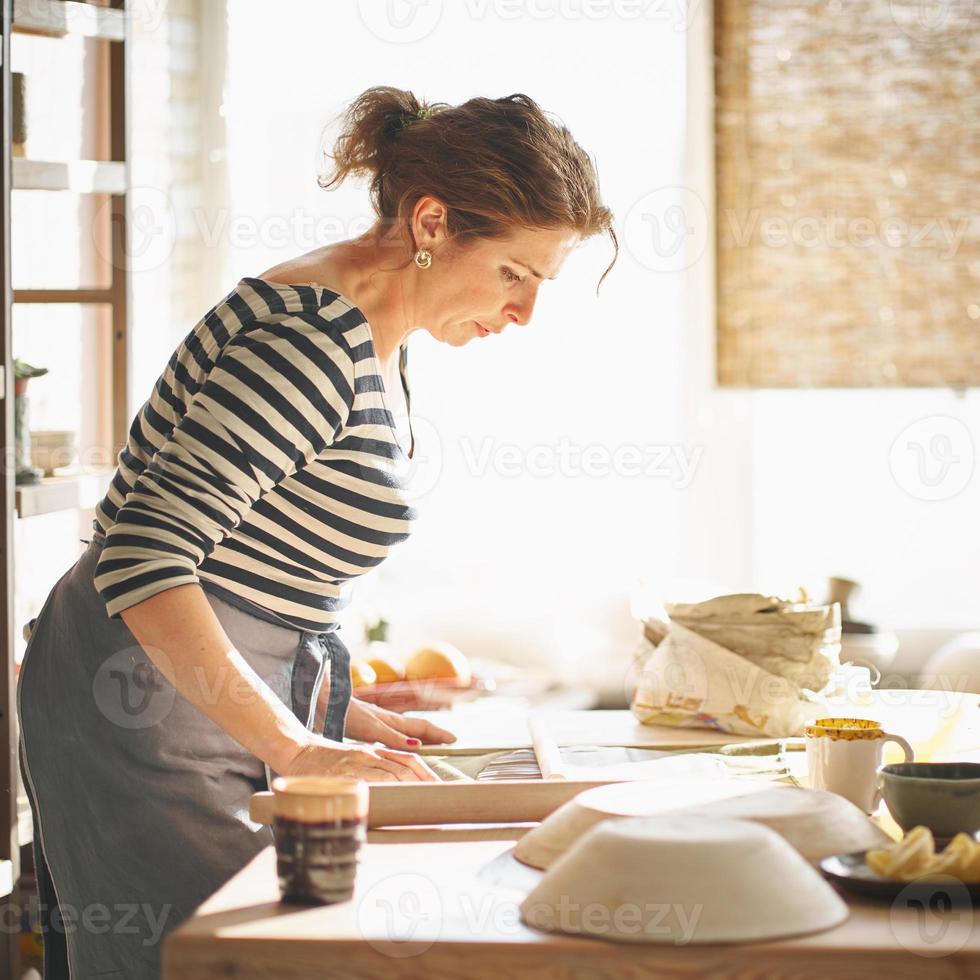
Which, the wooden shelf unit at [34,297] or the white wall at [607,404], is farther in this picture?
the white wall at [607,404]

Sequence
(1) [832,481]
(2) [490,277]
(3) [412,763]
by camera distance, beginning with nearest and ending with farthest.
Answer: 1. (3) [412,763]
2. (2) [490,277]
3. (1) [832,481]

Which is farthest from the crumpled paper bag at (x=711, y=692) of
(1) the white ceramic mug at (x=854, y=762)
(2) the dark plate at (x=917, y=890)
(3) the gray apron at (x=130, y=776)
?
(2) the dark plate at (x=917, y=890)

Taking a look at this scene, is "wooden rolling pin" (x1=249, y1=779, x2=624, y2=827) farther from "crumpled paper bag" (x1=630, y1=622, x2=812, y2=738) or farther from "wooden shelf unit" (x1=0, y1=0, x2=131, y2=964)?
"wooden shelf unit" (x1=0, y1=0, x2=131, y2=964)

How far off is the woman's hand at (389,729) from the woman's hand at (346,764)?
0.36 meters

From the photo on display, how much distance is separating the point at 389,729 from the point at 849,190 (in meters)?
1.92

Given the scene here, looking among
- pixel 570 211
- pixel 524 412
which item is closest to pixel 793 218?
pixel 524 412

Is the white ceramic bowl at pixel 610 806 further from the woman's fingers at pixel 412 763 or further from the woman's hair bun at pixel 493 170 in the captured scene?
the woman's hair bun at pixel 493 170

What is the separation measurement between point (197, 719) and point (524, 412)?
6.09 feet

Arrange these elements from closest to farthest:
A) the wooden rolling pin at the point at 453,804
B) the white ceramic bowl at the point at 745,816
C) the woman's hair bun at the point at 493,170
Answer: the white ceramic bowl at the point at 745,816 → the wooden rolling pin at the point at 453,804 → the woman's hair bun at the point at 493,170

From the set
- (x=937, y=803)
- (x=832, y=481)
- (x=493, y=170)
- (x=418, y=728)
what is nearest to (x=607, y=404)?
(x=832, y=481)

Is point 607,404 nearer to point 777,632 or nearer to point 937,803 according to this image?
point 777,632

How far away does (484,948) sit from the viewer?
0.71 meters

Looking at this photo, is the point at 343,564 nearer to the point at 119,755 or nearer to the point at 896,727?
the point at 119,755

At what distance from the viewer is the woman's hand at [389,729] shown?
56.3 inches
